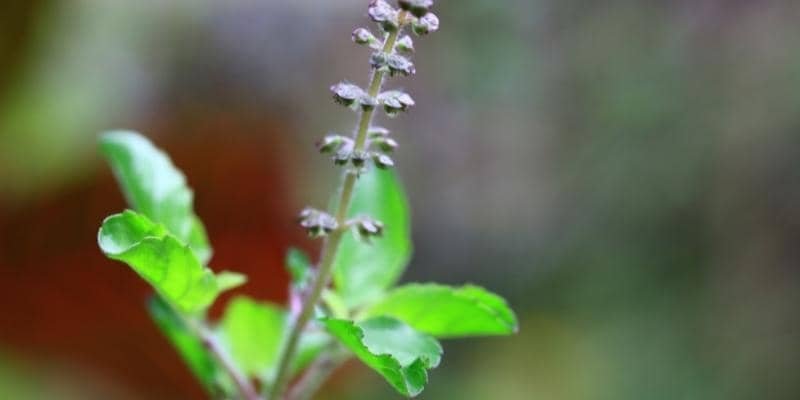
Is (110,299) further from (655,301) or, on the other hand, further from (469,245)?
(655,301)

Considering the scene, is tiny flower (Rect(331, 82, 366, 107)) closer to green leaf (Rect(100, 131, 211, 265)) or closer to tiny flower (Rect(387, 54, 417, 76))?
tiny flower (Rect(387, 54, 417, 76))

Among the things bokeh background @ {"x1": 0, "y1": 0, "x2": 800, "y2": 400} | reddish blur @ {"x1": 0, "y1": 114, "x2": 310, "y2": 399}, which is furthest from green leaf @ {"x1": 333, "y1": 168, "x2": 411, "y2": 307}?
bokeh background @ {"x1": 0, "y1": 0, "x2": 800, "y2": 400}

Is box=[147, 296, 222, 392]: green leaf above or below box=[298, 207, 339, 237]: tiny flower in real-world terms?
below

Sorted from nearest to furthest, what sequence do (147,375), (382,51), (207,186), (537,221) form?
(382,51) → (147,375) → (207,186) → (537,221)

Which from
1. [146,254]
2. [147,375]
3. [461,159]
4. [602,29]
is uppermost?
[602,29]

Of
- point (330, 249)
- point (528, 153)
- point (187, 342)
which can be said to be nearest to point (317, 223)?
point (330, 249)

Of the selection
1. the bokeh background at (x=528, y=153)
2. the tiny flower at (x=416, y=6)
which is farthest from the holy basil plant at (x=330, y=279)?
the bokeh background at (x=528, y=153)

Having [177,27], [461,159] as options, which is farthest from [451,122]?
[177,27]
